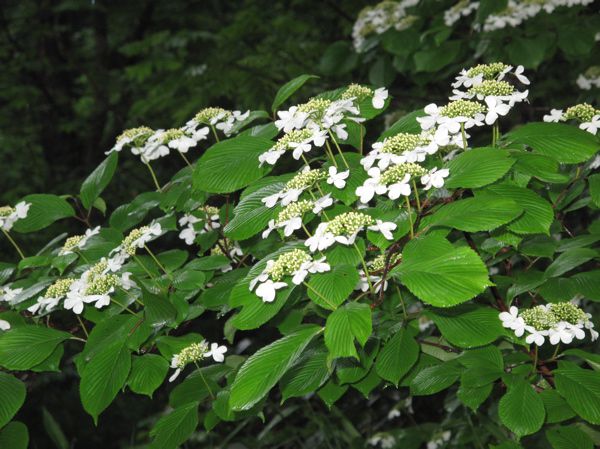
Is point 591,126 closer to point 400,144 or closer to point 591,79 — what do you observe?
point 400,144

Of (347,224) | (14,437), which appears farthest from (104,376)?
(347,224)

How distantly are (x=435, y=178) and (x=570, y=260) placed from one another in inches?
15.5

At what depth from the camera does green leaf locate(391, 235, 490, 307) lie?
84cm

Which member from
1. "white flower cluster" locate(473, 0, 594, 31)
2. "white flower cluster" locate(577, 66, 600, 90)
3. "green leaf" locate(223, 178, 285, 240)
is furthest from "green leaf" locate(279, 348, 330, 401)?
"white flower cluster" locate(577, 66, 600, 90)

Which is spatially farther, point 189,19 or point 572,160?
point 189,19

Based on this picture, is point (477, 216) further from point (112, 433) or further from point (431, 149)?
point (112, 433)

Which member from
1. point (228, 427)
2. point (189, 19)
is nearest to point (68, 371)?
point (228, 427)

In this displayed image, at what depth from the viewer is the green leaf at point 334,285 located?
2.94ft

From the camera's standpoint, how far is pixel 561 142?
103cm

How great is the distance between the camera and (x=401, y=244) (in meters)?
1.03

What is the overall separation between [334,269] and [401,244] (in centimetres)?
14

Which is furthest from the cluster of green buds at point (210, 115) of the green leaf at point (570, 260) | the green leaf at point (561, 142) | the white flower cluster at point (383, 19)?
the white flower cluster at point (383, 19)

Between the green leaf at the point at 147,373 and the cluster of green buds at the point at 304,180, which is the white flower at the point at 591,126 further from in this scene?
the green leaf at the point at 147,373

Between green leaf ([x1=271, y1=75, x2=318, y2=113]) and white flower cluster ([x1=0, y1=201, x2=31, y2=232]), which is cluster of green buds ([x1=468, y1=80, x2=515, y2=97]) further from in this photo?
white flower cluster ([x1=0, y1=201, x2=31, y2=232])
